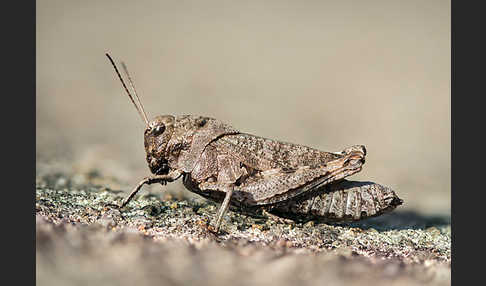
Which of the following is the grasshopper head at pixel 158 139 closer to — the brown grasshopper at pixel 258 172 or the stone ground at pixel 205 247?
the brown grasshopper at pixel 258 172

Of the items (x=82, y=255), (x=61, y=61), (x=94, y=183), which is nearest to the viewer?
(x=82, y=255)

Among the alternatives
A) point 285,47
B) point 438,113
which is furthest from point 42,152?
point 285,47

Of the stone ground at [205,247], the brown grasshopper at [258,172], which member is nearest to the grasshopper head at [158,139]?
the brown grasshopper at [258,172]

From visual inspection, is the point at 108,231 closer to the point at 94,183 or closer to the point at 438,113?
the point at 94,183

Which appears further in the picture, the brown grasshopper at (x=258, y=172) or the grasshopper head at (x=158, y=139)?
the grasshopper head at (x=158, y=139)

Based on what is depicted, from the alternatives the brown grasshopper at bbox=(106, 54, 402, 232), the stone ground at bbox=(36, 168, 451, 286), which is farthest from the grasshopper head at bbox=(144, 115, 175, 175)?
the stone ground at bbox=(36, 168, 451, 286)
